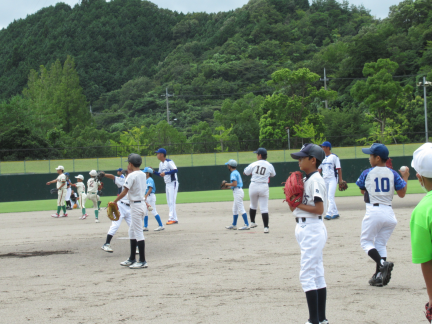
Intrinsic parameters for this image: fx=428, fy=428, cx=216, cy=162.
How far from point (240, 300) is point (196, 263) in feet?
7.85

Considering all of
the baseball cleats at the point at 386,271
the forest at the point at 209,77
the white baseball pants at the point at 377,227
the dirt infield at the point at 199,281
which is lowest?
the dirt infield at the point at 199,281

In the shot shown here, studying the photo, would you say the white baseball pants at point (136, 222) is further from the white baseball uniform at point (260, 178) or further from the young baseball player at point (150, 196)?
the young baseball player at point (150, 196)

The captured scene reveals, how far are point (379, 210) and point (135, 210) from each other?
156 inches

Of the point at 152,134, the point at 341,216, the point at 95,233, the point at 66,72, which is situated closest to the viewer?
the point at 95,233

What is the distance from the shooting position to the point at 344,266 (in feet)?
22.5

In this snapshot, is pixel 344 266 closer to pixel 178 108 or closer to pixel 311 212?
pixel 311 212

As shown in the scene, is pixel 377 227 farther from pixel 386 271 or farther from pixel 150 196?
pixel 150 196

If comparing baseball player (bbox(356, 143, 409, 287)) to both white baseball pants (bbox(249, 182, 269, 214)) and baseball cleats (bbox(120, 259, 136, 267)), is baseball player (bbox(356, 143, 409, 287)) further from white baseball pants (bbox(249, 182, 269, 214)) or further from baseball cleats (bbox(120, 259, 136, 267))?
white baseball pants (bbox(249, 182, 269, 214))

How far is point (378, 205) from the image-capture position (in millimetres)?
6016

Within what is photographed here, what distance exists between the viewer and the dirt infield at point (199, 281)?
4812mm

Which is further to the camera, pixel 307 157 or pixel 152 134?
pixel 152 134

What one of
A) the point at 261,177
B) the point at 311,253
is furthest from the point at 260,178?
the point at 311,253

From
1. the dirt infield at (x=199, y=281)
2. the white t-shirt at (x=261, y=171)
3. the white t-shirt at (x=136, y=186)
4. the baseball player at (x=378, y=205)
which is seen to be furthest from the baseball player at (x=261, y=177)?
the baseball player at (x=378, y=205)

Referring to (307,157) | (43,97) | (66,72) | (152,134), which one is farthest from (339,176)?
(66,72)
